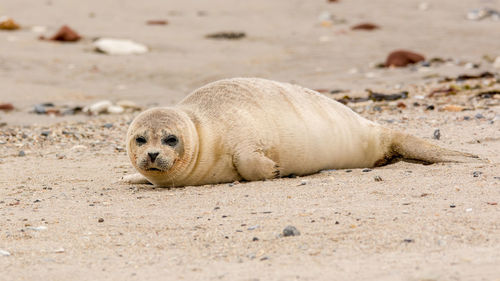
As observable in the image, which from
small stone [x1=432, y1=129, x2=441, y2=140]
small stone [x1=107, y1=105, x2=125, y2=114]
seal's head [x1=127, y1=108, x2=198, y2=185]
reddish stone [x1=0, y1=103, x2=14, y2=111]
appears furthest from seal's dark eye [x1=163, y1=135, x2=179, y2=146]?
reddish stone [x1=0, y1=103, x2=14, y2=111]

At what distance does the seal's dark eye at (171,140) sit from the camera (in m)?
5.18

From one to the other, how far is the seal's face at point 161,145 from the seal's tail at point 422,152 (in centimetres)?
156

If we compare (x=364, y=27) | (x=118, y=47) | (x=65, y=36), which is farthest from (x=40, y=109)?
(x=364, y=27)

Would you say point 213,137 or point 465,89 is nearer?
point 213,137

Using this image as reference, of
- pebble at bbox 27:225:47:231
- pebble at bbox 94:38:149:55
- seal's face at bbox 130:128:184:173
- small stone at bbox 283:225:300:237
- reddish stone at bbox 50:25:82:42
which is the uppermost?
reddish stone at bbox 50:25:82:42

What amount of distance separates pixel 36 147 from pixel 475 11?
944cm

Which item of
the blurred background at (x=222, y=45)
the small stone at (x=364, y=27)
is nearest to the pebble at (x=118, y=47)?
the blurred background at (x=222, y=45)

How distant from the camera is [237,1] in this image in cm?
1504

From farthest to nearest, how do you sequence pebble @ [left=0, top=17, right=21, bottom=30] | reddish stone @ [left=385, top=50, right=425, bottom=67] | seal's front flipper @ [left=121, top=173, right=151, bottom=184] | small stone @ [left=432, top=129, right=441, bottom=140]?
pebble @ [left=0, top=17, right=21, bottom=30]
reddish stone @ [left=385, top=50, right=425, bottom=67]
small stone @ [left=432, top=129, right=441, bottom=140]
seal's front flipper @ [left=121, top=173, right=151, bottom=184]

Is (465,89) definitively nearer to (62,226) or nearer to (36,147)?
(36,147)

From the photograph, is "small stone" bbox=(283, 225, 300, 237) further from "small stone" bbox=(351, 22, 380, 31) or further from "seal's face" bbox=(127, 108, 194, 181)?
"small stone" bbox=(351, 22, 380, 31)

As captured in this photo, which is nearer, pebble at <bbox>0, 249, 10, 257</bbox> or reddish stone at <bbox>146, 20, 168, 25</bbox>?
pebble at <bbox>0, 249, 10, 257</bbox>

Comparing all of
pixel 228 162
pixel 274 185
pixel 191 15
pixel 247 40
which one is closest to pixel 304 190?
pixel 274 185

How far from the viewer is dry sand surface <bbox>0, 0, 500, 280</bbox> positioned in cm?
347
